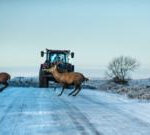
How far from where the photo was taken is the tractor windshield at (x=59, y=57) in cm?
3719

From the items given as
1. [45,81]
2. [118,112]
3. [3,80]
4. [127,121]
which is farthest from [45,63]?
[127,121]

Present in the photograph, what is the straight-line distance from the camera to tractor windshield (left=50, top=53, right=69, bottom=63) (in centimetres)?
3719

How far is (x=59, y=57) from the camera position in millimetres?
37750

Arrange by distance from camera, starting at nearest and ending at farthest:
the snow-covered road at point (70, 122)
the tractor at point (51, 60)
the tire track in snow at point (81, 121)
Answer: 1. the snow-covered road at point (70, 122)
2. the tire track in snow at point (81, 121)
3. the tractor at point (51, 60)

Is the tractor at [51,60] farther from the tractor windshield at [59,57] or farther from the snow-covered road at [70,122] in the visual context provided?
the snow-covered road at [70,122]

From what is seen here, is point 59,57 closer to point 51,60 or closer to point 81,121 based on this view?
point 51,60

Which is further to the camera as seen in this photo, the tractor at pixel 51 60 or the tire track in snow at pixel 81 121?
the tractor at pixel 51 60

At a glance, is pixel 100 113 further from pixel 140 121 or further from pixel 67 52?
pixel 67 52

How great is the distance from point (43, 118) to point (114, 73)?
202 ft

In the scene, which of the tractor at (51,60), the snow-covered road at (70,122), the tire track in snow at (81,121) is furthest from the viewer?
the tractor at (51,60)

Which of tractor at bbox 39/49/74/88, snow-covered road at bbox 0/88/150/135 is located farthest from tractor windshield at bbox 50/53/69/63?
snow-covered road at bbox 0/88/150/135

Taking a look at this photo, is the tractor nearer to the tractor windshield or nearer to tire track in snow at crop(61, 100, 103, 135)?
the tractor windshield

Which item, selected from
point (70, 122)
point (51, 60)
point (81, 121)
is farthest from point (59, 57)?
point (70, 122)

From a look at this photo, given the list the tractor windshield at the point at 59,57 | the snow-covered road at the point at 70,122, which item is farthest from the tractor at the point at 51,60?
the snow-covered road at the point at 70,122
